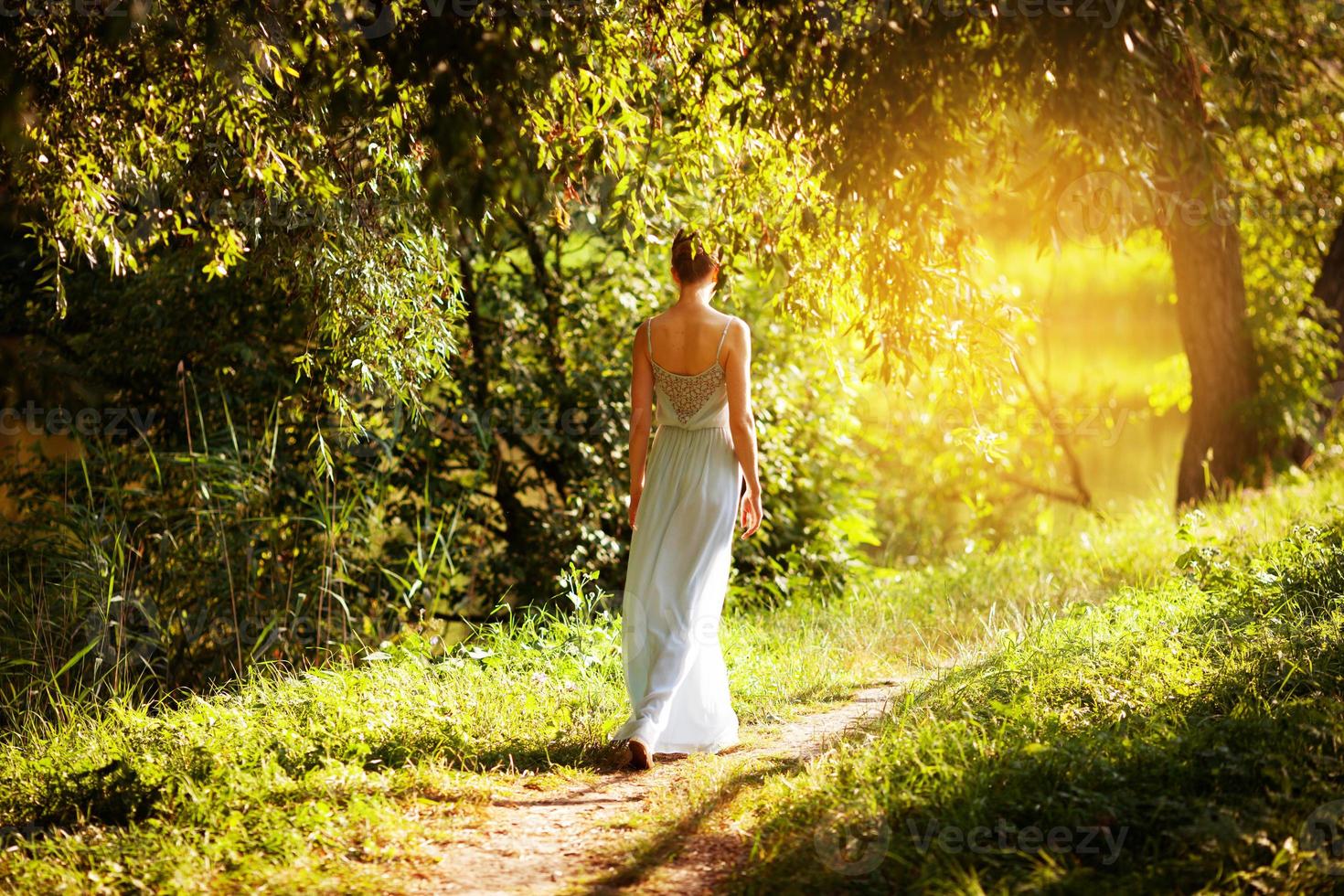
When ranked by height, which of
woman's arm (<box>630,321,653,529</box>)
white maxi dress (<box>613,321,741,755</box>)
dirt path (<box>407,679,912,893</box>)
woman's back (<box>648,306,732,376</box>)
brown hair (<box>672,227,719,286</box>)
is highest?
brown hair (<box>672,227,719,286</box>)

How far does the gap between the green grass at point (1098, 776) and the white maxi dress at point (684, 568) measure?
2.31ft

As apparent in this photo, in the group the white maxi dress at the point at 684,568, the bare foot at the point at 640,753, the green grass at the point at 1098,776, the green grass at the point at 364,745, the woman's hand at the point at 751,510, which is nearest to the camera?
the green grass at the point at 1098,776

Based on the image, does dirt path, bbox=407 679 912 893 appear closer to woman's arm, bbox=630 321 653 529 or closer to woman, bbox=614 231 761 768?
woman, bbox=614 231 761 768

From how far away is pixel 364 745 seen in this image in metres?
4.45

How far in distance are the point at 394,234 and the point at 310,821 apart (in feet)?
9.34

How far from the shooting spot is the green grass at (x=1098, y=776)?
3.20 meters

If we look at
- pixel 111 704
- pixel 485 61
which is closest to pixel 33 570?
pixel 111 704

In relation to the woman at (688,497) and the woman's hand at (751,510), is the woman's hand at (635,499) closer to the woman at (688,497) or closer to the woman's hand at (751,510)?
the woman at (688,497)

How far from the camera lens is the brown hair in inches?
194

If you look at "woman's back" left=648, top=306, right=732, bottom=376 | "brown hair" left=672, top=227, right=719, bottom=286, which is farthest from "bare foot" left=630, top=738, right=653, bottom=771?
"brown hair" left=672, top=227, right=719, bottom=286

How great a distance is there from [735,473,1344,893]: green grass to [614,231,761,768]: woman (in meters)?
0.74

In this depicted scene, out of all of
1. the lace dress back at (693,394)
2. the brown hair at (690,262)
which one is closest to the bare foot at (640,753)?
the lace dress back at (693,394)

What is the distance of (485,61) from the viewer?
3.45 m

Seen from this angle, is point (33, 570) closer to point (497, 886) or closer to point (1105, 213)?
point (497, 886)
